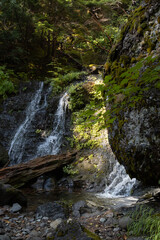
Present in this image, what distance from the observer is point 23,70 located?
15188 mm

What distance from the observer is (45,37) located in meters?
17.0

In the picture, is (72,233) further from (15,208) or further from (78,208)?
(15,208)

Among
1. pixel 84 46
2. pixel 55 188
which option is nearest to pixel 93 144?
pixel 55 188

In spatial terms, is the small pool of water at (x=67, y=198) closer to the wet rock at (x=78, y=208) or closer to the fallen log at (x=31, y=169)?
the wet rock at (x=78, y=208)

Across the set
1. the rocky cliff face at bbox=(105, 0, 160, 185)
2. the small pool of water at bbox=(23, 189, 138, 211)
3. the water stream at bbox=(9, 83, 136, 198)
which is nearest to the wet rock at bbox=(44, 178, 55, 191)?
the small pool of water at bbox=(23, 189, 138, 211)

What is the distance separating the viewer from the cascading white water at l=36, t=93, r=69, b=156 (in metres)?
9.70

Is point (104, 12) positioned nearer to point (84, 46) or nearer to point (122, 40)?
point (84, 46)

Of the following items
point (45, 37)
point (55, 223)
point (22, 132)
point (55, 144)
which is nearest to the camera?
point (55, 223)

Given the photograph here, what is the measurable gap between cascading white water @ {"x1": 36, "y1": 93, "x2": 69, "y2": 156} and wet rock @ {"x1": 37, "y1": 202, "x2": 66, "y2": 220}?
196 inches

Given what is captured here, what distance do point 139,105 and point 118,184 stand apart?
4.16 metres

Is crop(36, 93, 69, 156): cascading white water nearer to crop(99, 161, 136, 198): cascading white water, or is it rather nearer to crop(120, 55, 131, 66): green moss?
crop(99, 161, 136, 198): cascading white water

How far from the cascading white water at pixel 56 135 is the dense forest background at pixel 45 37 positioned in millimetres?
3747

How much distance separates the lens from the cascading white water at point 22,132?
9602 millimetres

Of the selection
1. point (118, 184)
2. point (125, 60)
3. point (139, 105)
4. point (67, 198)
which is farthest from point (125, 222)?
point (118, 184)
